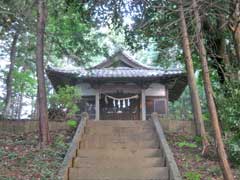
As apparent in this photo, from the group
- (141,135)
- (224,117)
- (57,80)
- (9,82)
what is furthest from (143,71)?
(224,117)

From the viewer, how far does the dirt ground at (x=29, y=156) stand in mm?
7039

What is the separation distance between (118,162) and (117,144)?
5.63 ft

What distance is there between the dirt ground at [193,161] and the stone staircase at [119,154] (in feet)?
1.46

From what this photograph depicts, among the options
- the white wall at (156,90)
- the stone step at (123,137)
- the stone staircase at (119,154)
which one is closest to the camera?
the stone staircase at (119,154)

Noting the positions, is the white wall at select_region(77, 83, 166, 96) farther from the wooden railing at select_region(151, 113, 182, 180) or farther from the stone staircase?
the wooden railing at select_region(151, 113, 182, 180)

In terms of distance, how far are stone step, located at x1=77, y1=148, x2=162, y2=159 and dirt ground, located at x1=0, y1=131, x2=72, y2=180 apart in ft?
1.81

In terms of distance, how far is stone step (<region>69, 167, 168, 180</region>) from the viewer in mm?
7423

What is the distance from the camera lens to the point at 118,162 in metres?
8.08

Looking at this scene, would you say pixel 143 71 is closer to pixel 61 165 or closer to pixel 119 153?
pixel 119 153

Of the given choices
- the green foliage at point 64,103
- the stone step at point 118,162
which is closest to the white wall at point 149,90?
the green foliage at point 64,103

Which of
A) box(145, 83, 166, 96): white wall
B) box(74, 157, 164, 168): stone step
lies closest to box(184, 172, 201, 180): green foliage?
box(74, 157, 164, 168): stone step

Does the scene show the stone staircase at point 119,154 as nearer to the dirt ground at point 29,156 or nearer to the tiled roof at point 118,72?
the dirt ground at point 29,156

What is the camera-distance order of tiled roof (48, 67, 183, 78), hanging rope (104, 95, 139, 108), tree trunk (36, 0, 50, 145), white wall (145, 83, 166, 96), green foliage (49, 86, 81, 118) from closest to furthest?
tree trunk (36, 0, 50, 145) < green foliage (49, 86, 81, 118) < tiled roof (48, 67, 183, 78) < hanging rope (104, 95, 139, 108) < white wall (145, 83, 166, 96)

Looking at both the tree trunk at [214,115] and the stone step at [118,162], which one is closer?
the tree trunk at [214,115]
